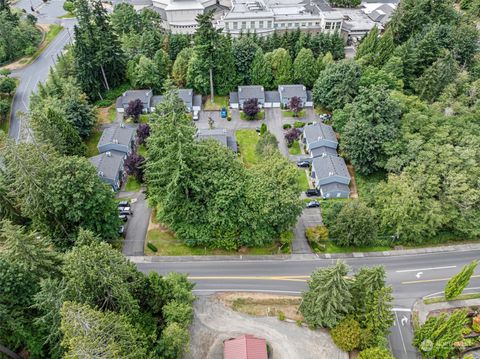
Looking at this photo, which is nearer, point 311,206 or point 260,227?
point 260,227

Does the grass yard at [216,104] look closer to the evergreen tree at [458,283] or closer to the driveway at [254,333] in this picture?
the driveway at [254,333]

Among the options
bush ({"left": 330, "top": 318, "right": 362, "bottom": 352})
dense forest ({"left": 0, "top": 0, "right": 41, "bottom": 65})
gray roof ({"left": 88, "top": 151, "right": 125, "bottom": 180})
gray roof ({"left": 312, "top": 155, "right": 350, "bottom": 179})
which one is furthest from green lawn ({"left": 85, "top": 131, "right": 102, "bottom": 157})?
bush ({"left": 330, "top": 318, "right": 362, "bottom": 352})

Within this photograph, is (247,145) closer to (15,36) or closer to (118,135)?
(118,135)

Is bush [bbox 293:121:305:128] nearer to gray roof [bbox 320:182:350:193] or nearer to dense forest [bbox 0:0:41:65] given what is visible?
gray roof [bbox 320:182:350:193]

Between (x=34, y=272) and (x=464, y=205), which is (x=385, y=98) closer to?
(x=464, y=205)

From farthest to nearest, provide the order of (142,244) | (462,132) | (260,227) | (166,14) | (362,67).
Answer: (166,14) → (362,67) → (462,132) → (142,244) → (260,227)

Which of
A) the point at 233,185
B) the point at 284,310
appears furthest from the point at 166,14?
the point at 284,310

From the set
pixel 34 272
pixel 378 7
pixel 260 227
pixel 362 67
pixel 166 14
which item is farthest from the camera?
pixel 378 7

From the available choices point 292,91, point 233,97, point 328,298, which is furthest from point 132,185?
point 292,91
